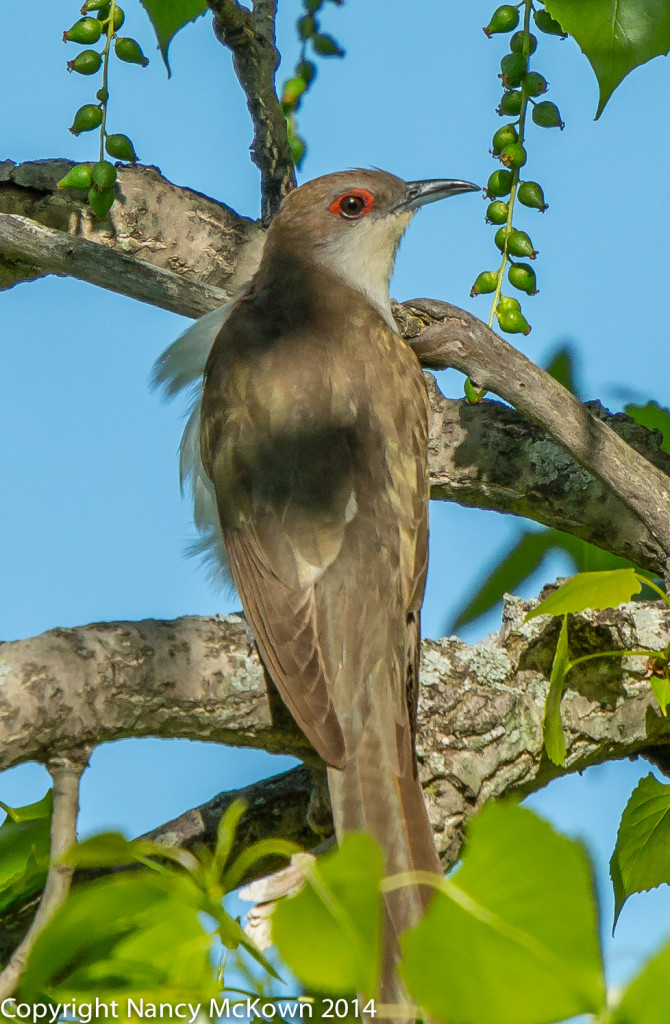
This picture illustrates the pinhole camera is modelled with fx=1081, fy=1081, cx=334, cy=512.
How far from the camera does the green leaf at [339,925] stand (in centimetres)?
86

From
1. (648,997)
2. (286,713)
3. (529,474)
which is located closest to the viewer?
(648,997)

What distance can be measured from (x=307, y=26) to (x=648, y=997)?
13.8ft

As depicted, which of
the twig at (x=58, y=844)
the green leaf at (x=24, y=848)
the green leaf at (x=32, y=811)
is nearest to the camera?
the twig at (x=58, y=844)

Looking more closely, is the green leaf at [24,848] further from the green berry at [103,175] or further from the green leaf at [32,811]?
the green berry at [103,175]

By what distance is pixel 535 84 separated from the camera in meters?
3.29

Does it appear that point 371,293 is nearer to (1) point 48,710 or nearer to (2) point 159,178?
(2) point 159,178

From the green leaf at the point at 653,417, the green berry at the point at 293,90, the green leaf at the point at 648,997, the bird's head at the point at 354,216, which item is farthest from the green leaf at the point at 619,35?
the green berry at the point at 293,90

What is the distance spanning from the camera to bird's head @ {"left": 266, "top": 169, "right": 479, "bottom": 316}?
4512 millimetres

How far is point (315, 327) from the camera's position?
3.90 metres

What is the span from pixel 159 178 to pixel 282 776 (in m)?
2.80

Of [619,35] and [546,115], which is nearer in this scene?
[619,35]

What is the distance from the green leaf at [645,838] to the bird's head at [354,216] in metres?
2.65

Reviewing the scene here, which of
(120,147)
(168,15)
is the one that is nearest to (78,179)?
(120,147)

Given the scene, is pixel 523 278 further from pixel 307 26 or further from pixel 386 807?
pixel 307 26
